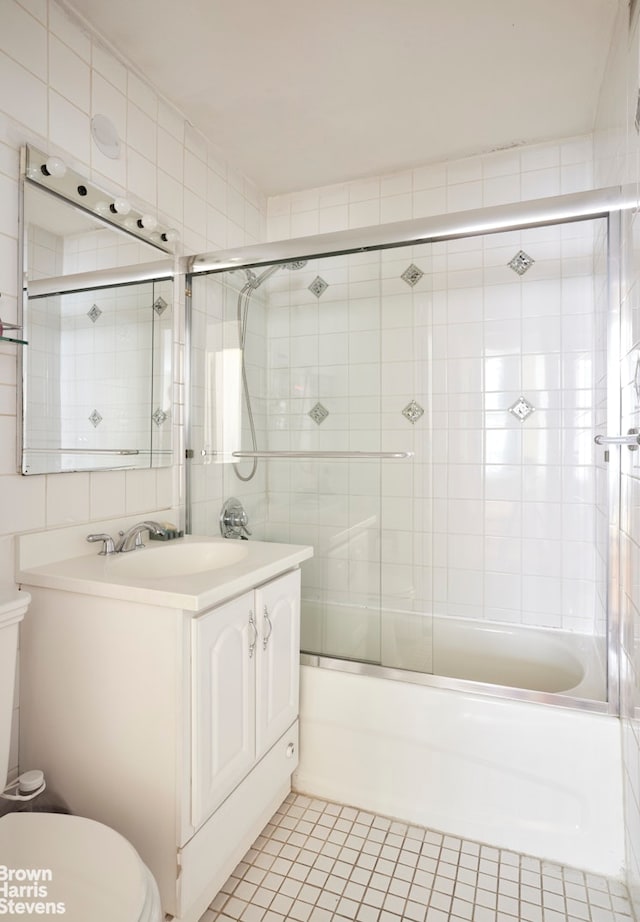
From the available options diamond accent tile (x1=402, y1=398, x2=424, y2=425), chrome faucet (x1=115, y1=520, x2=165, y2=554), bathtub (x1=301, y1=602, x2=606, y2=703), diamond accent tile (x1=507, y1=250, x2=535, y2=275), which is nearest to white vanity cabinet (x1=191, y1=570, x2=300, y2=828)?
bathtub (x1=301, y1=602, x2=606, y2=703)

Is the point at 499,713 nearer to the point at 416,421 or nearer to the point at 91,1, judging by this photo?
the point at 416,421

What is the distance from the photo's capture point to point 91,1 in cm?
151

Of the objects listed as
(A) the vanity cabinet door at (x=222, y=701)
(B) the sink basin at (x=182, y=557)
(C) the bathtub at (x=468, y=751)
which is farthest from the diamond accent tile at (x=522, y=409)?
(A) the vanity cabinet door at (x=222, y=701)

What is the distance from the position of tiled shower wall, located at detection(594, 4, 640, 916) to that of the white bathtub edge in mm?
83

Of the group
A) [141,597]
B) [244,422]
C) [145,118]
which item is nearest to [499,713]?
[141,597]

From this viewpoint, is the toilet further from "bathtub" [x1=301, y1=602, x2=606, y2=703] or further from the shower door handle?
the shower door handle

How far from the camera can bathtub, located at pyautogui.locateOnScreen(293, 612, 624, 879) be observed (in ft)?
4.91

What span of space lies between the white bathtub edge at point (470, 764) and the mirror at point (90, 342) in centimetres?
108

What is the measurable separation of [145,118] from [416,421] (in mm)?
1459

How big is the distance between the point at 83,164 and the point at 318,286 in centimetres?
83

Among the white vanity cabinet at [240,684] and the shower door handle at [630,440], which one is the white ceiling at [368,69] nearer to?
the shower door handle at [630,440]

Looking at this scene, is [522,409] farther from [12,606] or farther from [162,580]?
[12,606]

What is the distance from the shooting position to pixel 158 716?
1216 mm

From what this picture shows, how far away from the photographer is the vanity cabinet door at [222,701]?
1.23 m
